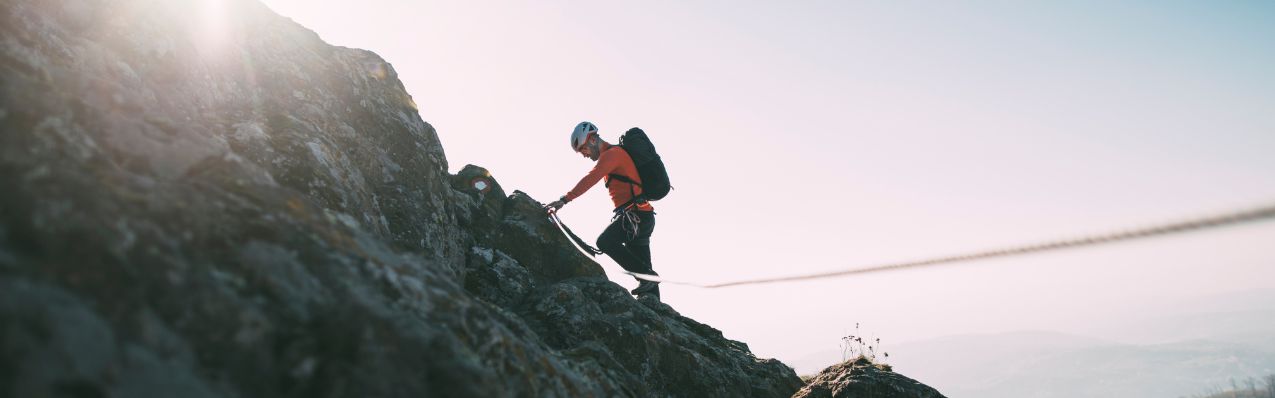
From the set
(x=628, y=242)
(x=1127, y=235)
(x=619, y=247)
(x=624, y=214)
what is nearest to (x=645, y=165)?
(x=624, y=214)

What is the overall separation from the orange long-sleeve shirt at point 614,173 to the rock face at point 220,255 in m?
3.56

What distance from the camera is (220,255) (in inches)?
136

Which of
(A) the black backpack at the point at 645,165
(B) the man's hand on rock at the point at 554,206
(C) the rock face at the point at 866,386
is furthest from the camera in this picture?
(A) the black backpack at the point at 645,165

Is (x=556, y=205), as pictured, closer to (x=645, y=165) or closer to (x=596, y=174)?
(x=596, y=174)

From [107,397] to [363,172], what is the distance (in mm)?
6262

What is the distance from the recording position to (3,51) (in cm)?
435

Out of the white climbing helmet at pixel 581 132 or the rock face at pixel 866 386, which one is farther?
the white climbing helmet at pixel 581 132

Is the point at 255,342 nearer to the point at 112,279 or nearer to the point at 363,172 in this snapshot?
the point at 112,279

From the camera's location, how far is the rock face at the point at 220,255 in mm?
2678

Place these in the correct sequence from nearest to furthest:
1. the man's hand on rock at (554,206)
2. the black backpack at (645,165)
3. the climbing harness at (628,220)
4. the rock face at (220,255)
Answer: the rock face at (220,255) < the man's hand on rock at (554,206) < the black backpack at (645,165) < the climbing harness at (628,220)

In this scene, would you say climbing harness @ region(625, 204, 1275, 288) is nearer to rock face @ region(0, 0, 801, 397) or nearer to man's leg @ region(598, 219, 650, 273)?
rock face @ region(0, 0, 801, 397)

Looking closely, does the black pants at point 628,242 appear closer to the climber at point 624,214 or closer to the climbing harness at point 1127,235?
the climber at point 624,214

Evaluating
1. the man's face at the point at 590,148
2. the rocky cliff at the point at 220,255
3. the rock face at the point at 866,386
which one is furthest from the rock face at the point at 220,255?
the man's face at the point at 590,148

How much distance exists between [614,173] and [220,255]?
990cm
